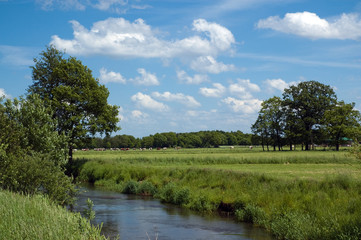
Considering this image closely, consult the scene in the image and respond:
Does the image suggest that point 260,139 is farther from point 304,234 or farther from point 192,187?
point 304,234

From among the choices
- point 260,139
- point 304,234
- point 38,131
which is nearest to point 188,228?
point 304,234

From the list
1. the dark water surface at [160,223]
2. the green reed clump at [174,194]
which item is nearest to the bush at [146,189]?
the green reed clump at [174,194]

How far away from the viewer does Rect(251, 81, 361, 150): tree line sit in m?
97.0

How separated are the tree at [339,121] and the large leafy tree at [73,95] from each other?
6354 centimetres

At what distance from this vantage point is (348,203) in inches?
725

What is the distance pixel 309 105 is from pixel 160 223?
287 feet

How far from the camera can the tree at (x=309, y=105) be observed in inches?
3989

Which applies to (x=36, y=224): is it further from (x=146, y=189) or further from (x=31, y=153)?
(x=146, y=189)

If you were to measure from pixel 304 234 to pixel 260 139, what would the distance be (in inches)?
3951

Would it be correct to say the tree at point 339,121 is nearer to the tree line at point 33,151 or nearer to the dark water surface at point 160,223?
the dark water surface at point 160,223

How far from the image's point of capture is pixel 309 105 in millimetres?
101312

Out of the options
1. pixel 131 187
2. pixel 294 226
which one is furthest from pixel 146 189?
pixel 294 226

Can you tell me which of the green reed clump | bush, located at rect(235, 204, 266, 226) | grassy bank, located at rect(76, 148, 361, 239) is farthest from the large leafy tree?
bush, located at rect(235, 204, 266, 226)

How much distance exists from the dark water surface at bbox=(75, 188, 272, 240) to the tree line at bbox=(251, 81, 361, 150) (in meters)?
77.7
